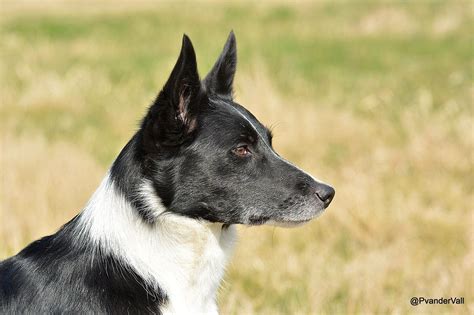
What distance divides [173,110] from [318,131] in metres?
6.48

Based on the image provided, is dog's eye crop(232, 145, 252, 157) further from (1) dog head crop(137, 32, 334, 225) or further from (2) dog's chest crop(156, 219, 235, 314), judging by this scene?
(2) dog's chest crop(156, 219, 235, 314)

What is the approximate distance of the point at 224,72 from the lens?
4406 millimetres

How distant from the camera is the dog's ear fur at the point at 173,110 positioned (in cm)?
372

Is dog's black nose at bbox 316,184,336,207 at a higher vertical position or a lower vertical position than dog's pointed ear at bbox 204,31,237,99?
lower

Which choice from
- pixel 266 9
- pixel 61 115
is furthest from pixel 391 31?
pixel 61 115

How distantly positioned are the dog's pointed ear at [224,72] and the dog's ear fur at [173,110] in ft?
1.70

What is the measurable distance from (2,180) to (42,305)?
472cm

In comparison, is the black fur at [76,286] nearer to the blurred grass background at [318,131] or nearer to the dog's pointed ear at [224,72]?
the dog's pointed ear at [224,72]

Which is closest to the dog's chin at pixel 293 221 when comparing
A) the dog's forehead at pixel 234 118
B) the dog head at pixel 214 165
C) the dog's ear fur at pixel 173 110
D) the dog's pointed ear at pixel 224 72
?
the dog head at pixel 214 165

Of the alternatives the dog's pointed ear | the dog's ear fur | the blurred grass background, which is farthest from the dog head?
A: the blurred grass background

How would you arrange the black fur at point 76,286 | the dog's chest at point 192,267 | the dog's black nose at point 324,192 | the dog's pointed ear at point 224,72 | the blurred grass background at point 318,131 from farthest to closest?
1. the blurred grass background at point 318,131
2. the dog's pointed ear at point 224,72
3. the dog's black nose at point 324,192
4. the dog's chest at point 192,267
5. the black fur at point 76,286

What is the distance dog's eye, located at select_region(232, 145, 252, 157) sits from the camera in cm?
395

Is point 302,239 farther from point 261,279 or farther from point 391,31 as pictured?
point 391,31

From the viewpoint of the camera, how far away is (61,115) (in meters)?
12.2
